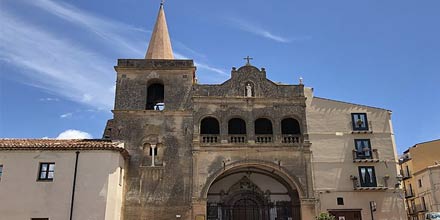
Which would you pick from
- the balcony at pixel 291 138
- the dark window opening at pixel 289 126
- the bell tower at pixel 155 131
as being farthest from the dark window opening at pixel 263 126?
the bell tower at pixel 155 131

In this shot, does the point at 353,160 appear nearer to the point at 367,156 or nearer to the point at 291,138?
the point at 367,156

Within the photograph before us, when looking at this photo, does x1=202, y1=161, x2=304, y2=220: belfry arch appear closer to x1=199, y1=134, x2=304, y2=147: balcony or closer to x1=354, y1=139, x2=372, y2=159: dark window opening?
x1=199, y1=134, x2=304, y2=147: balcony

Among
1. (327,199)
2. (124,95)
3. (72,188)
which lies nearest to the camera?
(72,188)

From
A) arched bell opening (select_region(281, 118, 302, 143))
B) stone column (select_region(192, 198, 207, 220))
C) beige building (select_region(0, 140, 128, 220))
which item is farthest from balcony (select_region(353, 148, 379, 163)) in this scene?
beige building (select_region(0, 140, 128, 220))

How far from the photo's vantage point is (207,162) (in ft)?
94.3

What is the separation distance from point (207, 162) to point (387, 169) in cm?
1306

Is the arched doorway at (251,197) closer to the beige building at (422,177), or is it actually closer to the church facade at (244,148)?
the church facade at (244,148)

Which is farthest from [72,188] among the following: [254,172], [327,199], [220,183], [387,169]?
[387,169]

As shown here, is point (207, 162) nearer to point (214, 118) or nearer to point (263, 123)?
point (214, 118)

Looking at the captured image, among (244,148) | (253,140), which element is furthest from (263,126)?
(244,148)

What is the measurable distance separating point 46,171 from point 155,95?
1022cm

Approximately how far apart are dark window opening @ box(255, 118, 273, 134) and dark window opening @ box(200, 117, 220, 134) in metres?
3.09

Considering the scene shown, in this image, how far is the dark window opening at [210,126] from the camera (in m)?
31.1

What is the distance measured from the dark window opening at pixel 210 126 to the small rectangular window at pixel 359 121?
10.3m
